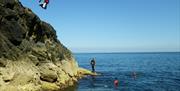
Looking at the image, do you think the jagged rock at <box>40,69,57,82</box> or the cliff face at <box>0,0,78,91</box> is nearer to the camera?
the cliff face at <box>0,0,78,91</box>

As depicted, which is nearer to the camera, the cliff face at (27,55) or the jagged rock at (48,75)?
the cliff face at (27,55)

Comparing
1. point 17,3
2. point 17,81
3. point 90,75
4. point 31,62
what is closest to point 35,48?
point 31,62

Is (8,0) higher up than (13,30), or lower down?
higher up

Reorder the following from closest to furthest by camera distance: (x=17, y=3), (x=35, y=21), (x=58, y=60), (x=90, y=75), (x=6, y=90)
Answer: (x=6, y=90) → (x=17, y=3) → (x=35, y=21) → (x=58, y=60) → (x=90, y=75)

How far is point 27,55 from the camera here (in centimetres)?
3806

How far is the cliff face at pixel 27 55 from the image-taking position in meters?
33.1

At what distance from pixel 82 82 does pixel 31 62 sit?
443 inches

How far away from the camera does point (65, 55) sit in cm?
5128

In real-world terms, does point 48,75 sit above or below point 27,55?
below

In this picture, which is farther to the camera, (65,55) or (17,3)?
(65,55)

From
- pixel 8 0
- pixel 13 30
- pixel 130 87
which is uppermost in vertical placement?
pixel 8 0

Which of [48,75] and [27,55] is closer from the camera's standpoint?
[27,55]

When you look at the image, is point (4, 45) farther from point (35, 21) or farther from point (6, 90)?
point (35, 21)

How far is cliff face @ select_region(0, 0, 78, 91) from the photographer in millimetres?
33062
